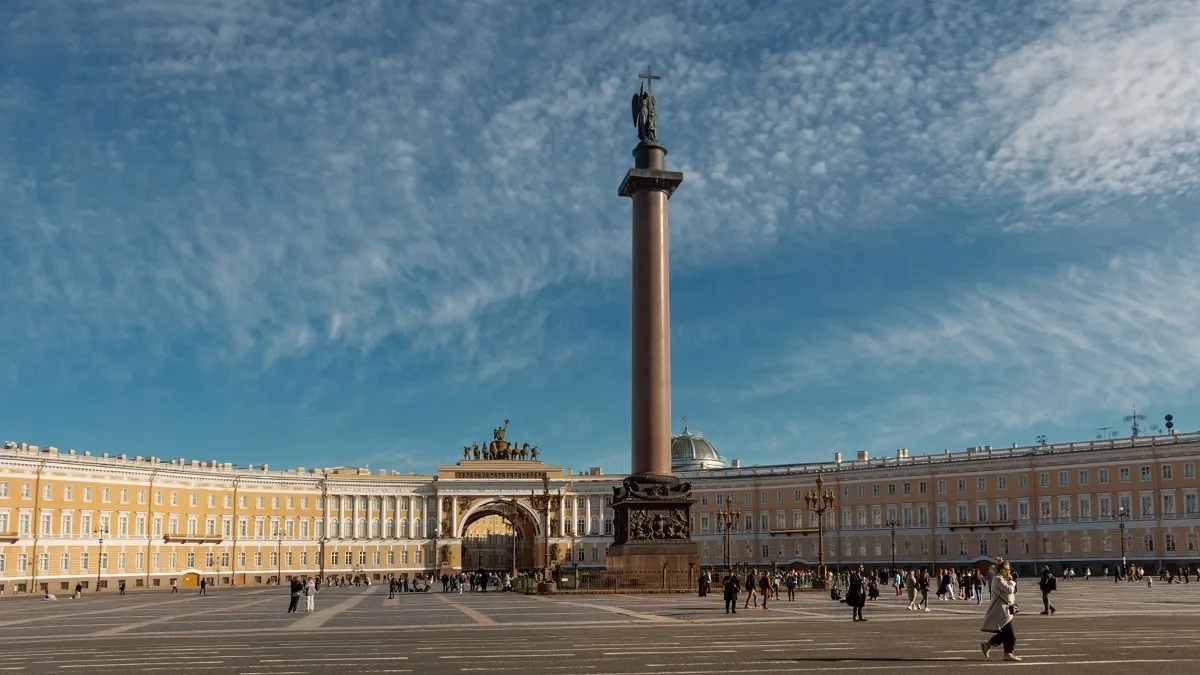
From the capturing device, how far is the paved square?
22219 millimetres

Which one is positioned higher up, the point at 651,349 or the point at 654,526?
the point at 651,349

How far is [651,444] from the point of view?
56188 mm

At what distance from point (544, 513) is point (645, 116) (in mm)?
42650

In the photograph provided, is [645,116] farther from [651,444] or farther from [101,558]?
[101,558]

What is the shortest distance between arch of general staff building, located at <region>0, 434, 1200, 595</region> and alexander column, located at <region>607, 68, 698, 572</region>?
89.2 ft

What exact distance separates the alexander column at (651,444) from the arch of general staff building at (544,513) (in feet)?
89.2

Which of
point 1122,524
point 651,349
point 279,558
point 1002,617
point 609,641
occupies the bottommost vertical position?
point 279,558

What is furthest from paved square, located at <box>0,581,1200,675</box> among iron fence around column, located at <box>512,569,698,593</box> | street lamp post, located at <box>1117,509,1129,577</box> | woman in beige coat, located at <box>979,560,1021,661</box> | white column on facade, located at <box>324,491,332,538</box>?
white column on facade, located at <box>324,491,332,538</box>

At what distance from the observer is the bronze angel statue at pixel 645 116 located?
203ft

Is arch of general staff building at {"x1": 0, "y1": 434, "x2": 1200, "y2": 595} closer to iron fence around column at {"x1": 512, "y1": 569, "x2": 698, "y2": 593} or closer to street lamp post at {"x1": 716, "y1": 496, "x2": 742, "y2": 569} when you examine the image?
street lamp post at {"x1": 716, "y1": 496, "x2": 742, "y2": 569}

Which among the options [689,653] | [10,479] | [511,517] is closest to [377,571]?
[511,517]

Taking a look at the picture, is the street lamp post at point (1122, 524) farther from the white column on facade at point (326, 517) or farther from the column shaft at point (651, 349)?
the white column on facade at point (326, 517)

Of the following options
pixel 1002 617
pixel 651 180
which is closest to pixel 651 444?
pixel 651 180

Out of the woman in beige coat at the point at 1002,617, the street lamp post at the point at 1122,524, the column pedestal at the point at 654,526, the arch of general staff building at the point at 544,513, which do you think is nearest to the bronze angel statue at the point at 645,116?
the column pedestal at the point at 654,526
